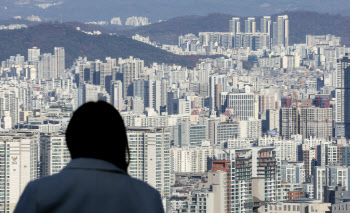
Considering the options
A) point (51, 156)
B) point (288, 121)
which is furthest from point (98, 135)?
point (288, 121)

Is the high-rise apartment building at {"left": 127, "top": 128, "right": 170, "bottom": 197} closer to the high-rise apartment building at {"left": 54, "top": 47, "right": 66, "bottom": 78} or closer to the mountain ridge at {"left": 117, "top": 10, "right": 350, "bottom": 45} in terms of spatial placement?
the high-rise apartment building at {"left": 54, "top": 47, "right": 66, "bottom": 78}

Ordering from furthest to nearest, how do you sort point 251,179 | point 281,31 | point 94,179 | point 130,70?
point 281,31, point 130,70, point 251,179, point 94,179

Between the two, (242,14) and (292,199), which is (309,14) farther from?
(292,199)

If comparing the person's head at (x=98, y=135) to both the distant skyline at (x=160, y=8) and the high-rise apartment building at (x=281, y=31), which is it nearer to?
the high-rise apartment building at (x=281, y=31)

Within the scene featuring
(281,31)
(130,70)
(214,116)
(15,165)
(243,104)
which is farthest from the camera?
(281,31)

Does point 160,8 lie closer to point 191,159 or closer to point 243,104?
point 243,104

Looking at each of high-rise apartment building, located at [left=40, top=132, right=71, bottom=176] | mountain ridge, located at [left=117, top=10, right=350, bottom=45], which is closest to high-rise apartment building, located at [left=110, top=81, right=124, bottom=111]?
high-rise apartment building, located at [left=40, top=132, right=71, bottom=176]

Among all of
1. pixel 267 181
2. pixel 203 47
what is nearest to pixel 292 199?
pixel 267 181
